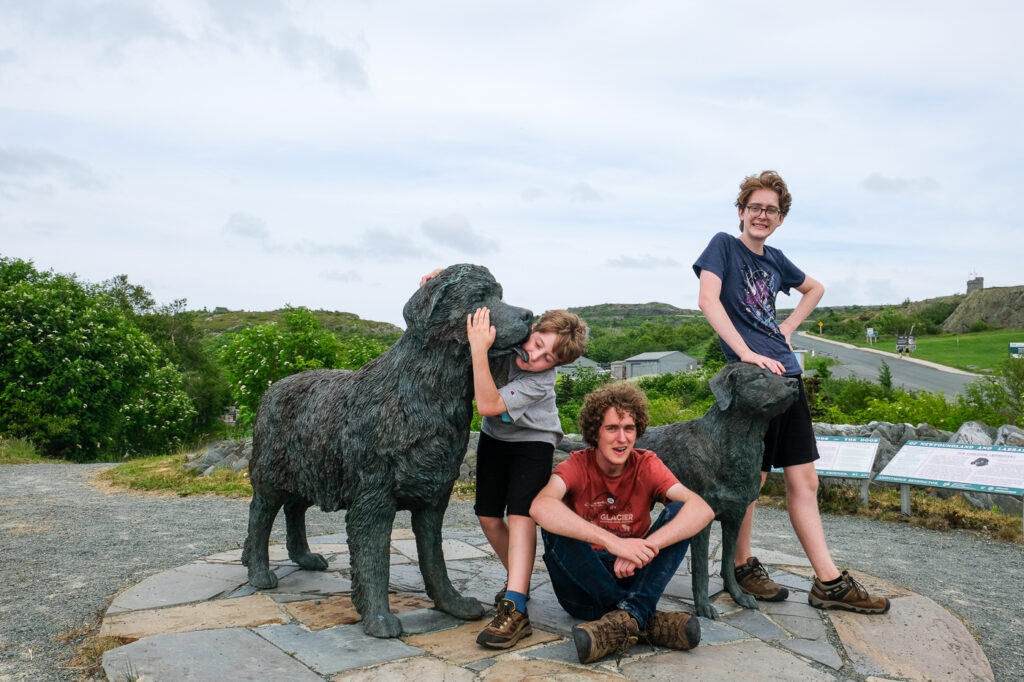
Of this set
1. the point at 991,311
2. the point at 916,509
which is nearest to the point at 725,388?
the point at 916,509

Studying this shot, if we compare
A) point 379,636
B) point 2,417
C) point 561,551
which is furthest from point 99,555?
point 2,417

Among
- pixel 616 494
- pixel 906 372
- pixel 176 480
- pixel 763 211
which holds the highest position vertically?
pixel 763 211

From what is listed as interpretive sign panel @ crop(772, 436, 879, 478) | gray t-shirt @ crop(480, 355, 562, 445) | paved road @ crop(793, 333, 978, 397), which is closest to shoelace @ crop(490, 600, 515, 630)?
gray t-shirt @ crop(480, 355, 562, 445)

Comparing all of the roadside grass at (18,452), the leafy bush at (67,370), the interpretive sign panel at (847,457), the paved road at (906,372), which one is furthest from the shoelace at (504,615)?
the paved road at (906,372)

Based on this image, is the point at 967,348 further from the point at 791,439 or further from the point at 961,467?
A: the point at 791,439

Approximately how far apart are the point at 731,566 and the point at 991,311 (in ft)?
199

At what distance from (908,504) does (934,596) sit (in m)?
3.19

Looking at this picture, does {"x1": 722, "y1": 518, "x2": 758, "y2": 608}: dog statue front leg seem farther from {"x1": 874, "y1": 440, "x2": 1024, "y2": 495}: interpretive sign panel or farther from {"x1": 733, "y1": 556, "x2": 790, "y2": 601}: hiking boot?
{"x1": 874, "y1": 440, "x2": 1024, "y2": 495}: interpretive sign panel

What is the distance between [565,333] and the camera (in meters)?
3.82

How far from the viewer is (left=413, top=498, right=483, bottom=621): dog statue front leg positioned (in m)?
3.85

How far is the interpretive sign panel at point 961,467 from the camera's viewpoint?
6.98 metres

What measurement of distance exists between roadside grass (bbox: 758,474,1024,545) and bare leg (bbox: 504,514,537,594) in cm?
572

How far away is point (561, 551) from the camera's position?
11.8 feet

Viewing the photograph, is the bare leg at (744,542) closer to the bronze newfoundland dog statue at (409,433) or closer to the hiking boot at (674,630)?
the hiking boot at (674,630)
